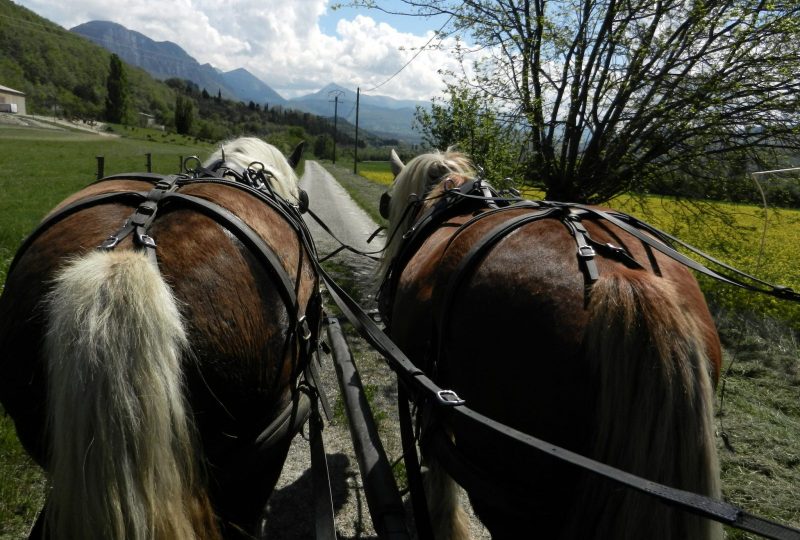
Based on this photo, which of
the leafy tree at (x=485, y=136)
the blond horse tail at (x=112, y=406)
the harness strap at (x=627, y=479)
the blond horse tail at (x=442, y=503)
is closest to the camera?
the harness strap at (x=627, y=479)

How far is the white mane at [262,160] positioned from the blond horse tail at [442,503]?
1.92m

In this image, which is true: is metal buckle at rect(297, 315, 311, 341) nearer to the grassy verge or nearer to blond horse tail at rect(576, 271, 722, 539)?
blond horse tail at rect(576, 271, 722, 539)

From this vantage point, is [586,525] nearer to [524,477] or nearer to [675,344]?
[524,477]

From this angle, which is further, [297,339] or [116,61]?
[116,61]

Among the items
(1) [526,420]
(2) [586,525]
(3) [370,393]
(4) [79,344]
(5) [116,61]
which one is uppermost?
(5) [116,61]

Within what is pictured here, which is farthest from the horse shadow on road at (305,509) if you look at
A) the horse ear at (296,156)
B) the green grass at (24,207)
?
the horse ear at (296,156)

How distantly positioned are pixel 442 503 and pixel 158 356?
6.42 feet

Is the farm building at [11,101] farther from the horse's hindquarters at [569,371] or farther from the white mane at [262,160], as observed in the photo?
the horse's hindquarters at [569,371]

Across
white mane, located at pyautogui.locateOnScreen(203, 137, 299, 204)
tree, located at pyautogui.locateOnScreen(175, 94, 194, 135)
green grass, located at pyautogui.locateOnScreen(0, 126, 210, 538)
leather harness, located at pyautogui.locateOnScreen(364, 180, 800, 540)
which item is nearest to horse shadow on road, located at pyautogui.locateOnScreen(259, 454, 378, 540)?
leather harness, located at pyautogui.locateOnScreen(364, 180, 800, 540)

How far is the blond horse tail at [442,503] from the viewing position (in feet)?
9.02

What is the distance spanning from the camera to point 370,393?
15.4 ft

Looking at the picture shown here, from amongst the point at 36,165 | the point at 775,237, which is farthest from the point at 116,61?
the point at 775,237

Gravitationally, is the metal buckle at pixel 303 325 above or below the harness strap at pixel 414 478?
above

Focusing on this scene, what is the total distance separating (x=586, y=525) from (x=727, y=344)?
228 inches
